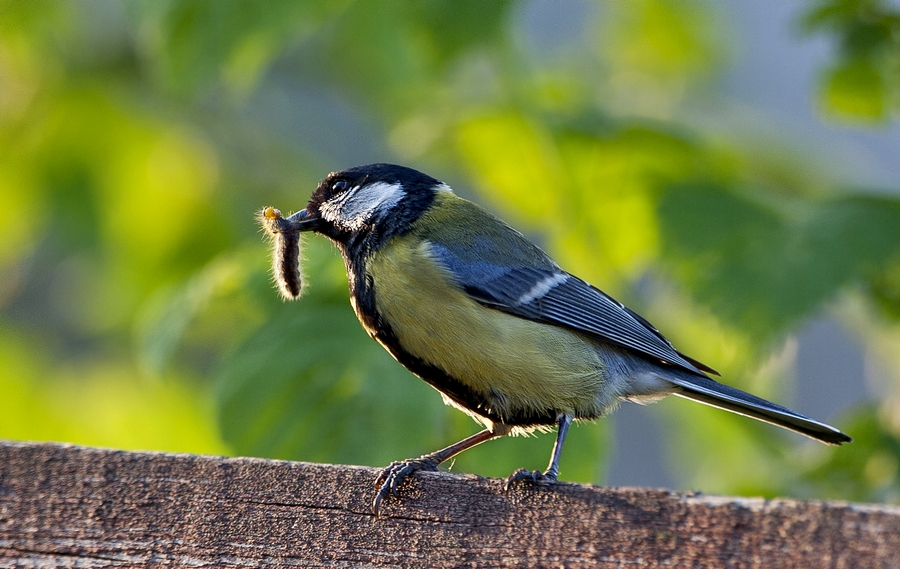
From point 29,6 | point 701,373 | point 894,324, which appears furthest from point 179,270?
point 894,324

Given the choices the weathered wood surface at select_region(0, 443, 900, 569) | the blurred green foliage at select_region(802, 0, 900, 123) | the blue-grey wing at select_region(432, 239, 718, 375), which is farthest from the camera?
the blurred green foliage at select_region(802, 0, 900, 123)

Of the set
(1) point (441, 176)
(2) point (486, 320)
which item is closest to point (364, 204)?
(2) point (486, 320)

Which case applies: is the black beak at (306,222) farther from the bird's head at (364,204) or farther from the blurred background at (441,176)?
the blurred background at (441,176)

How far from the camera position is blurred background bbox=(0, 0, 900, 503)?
7.71 feet

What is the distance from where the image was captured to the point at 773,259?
2422 mm

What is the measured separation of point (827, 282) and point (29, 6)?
2.37 m

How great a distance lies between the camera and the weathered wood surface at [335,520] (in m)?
1.38

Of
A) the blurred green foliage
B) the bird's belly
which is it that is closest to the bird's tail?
the bird's belly

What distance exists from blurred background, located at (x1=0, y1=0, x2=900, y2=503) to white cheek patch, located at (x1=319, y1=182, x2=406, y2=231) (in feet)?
0.68

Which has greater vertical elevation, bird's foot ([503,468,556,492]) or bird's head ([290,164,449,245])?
bird's head ([290,164,449,245])

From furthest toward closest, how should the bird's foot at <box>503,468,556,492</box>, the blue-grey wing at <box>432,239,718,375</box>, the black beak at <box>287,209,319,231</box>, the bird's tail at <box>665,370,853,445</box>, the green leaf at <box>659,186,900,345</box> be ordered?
the green leaf at <box>659,186,900,345</box> < the black beak at <box>287,209,319,231</box> < the blue-grey wing at <box>432,239,718,375</box> < the bird's tail at <box>665,370,853,445</box> < the bird's foot at <box>503,468,556,492</box>

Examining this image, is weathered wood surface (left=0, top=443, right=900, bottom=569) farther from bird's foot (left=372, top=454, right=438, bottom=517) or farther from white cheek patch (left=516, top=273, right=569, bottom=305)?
white cheek patch (left=516, top=273, right=569, bottom=305)

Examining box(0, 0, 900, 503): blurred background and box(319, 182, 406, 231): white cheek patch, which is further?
box(0, 0, 900, 503): blurred background

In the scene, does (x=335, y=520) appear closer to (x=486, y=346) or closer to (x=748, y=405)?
(x=486, y=346)
